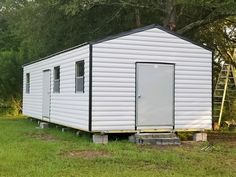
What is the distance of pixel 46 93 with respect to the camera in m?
18.9

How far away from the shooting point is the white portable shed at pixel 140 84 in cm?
1352

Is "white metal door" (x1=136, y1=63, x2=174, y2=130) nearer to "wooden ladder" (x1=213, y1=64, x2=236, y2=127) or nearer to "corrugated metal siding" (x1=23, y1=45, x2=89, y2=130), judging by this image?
"corrugated metal siding" (x1=23, y1=45, x2=89, y2=130)

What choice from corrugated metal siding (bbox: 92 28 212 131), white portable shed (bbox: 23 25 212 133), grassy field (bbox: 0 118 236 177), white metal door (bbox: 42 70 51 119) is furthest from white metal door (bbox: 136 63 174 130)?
white metal door (bbox: 42 70 51 119)

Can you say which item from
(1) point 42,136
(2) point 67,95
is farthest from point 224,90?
(1) point 42,136

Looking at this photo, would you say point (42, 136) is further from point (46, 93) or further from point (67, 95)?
point (46, 93)

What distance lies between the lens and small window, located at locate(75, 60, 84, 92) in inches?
575

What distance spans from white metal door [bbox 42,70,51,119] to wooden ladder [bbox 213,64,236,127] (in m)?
6.67

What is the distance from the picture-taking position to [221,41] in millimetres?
22953

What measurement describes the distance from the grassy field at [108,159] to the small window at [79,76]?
1.58 metres

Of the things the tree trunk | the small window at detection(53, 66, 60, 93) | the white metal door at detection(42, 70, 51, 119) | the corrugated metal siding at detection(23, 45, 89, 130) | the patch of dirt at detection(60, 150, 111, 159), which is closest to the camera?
the patch of dirt at detection(60, 150, 111, 159)

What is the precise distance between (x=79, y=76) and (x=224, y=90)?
696cm

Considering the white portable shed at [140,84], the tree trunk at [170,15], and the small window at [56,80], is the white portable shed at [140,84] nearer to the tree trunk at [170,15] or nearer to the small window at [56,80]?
the small window at [56,80]

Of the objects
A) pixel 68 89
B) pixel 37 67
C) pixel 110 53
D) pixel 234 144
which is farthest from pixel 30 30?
pixel 234 144

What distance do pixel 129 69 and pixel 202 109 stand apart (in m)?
2.77
